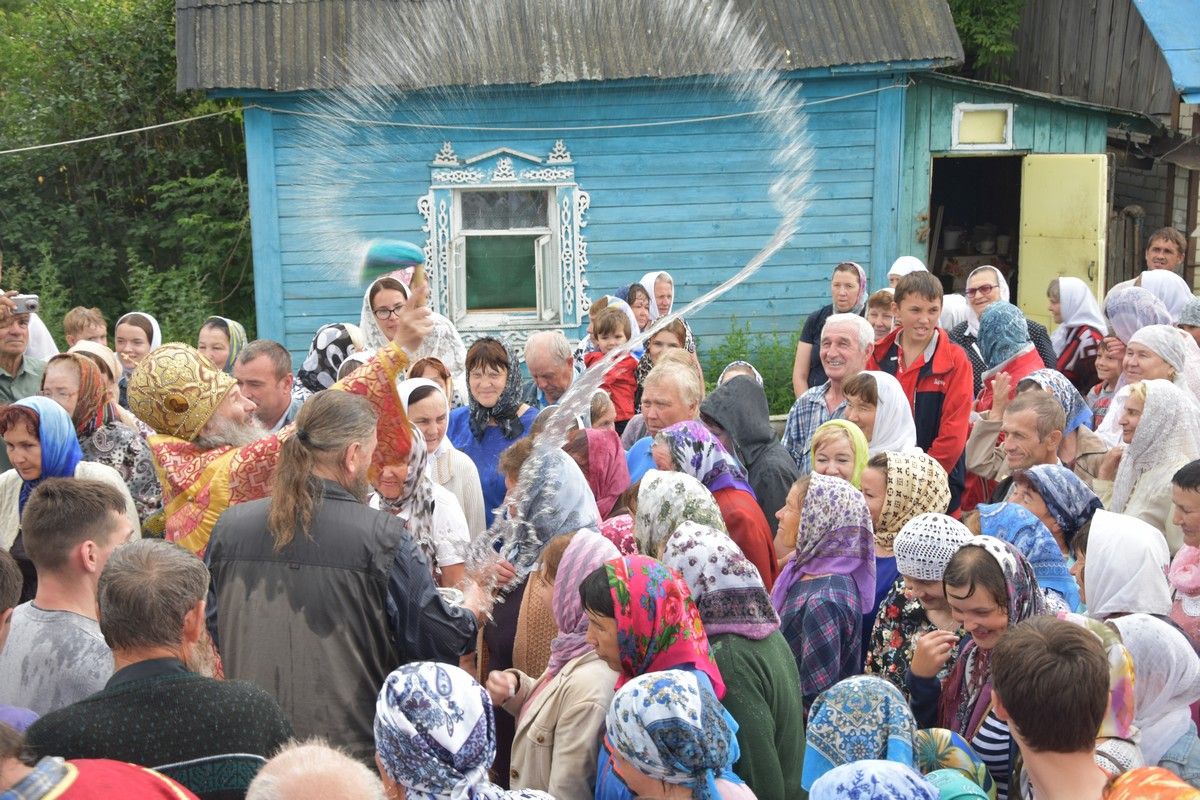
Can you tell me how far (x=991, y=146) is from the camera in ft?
39.0

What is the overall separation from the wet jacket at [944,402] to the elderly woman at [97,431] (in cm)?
369

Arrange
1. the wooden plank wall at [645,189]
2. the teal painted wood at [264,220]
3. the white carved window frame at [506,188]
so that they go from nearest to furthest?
the teal painted wood at [264,220]
the wooden plank wall at [645,189]
the white carved window frame at [506,188]

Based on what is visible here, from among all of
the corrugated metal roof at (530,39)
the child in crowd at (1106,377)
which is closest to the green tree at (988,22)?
the corrugated metal roof at (530,39)

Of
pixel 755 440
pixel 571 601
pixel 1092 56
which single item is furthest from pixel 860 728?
pixel 1092 56

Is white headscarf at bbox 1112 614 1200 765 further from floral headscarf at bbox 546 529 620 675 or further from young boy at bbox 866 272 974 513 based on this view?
young boy at bbox 866 272 974 513

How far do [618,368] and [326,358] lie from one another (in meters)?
1.72

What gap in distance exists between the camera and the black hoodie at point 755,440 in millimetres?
5344

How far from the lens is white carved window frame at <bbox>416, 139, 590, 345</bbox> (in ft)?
36.0

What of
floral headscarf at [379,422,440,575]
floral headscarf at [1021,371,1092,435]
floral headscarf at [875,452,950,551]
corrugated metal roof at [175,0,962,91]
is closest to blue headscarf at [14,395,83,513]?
floral headscarf at [379,422,440,575]

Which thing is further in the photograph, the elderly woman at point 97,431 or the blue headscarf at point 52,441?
the elderly woman at point 97,431

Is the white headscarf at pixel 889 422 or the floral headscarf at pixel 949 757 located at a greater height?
the white headscarf at pixel 889 422

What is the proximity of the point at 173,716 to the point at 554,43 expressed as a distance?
8.75 metres

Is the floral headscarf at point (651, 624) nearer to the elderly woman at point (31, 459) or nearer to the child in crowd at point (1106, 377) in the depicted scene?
the elderly woman at point (31, 459)

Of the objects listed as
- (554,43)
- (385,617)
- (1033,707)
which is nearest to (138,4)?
(554,43)
